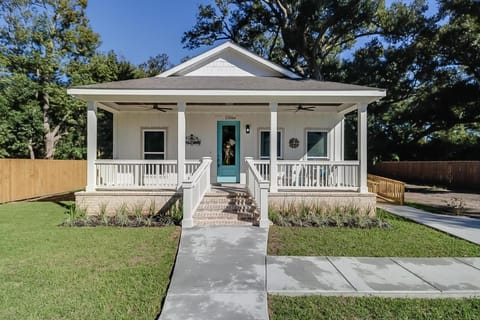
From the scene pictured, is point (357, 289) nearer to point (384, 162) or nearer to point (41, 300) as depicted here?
point (41, 300)

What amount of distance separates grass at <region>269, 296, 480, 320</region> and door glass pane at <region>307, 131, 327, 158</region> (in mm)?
8198

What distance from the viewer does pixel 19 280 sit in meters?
4.48

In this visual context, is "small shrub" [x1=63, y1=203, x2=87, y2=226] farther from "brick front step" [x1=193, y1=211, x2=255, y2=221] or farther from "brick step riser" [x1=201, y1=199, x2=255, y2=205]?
"brick step riser" [x1=201, y1=199, x2=255, y2=205]

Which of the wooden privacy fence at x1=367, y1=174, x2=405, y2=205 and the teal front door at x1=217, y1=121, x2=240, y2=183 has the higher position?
the teal front door at x1=217, y1=121, x2=240, y2=183

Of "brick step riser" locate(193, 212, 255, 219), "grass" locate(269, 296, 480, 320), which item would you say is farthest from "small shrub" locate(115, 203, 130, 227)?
"grass" locate(269, 296, 480, 320)

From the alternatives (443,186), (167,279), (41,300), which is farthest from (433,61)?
(41,300)

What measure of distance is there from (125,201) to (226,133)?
186 inches

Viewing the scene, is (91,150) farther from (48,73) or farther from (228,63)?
(48,73)

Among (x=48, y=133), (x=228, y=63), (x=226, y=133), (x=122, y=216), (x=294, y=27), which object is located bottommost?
(x=122, y=216)

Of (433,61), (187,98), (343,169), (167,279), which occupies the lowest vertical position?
(167,279)

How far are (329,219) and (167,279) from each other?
4.88 metres

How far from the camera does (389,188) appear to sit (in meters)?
12.8

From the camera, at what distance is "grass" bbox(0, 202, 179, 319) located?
3752 mm

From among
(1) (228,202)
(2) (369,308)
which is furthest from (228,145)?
(2) (369,308)
